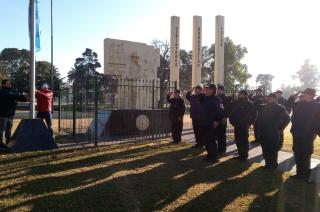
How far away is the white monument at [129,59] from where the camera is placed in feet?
58.9

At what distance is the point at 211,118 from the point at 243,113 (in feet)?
2.44

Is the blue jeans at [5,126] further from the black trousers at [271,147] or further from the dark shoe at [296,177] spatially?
the dark shoe at [296,177]

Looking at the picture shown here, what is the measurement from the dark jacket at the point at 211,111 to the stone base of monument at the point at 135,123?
5140 mm

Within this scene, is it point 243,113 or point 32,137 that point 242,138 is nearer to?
point 243,113

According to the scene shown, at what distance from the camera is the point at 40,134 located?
10469 millimetres

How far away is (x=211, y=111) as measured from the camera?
29.7 feet

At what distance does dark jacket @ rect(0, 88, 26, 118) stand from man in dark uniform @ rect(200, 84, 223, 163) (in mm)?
4906

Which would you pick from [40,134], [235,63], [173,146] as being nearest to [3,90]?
[40,134]

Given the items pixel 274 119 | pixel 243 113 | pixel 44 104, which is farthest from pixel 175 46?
pixel 274 119

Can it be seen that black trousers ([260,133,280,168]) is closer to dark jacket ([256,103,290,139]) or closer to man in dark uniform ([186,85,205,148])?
dark jacket ([256,103,290,139])

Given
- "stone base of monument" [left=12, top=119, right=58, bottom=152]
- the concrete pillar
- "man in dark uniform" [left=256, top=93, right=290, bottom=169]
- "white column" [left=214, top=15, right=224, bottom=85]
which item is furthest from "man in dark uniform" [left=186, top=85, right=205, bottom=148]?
"white column" [left=214, top=15, right=224, bottom=85]

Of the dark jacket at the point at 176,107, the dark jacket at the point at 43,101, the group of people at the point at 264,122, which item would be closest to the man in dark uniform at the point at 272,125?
the group of people at the point at 264,122

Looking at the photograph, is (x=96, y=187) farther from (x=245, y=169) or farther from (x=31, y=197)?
(x=245, y=169)

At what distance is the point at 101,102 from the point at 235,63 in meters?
50.8
